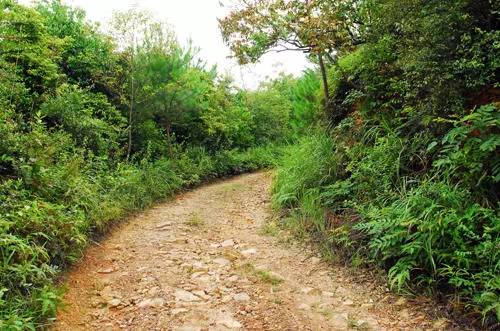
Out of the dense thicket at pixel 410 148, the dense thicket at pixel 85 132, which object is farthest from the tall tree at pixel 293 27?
the dense thicket at pixel 85 132

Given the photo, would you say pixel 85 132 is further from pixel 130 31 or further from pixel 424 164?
pixel 424 164

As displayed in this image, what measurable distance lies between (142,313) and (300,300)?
4.84ft

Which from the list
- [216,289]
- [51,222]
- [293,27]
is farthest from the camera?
[293,27]

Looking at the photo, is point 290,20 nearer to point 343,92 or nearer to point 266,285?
point 343,92

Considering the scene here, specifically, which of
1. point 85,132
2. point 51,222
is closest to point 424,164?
point 51,222

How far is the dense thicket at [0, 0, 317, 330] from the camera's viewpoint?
3660 mm

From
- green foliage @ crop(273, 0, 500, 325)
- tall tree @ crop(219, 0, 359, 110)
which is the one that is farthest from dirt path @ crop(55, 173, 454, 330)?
tall tree @ crop(219, 0, 359, 110)

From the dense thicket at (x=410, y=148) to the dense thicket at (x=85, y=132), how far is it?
9.66 ft

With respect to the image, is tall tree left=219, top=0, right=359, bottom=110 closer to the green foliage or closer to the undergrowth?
the green foliage

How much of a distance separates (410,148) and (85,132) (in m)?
5.67

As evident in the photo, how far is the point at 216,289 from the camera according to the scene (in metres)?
3.71

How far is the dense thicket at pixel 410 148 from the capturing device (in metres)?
3.12

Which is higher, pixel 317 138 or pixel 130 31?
pixel 130 31

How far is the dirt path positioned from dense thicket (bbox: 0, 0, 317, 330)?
1.21 ft
